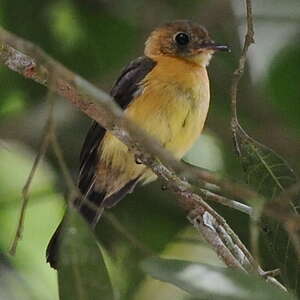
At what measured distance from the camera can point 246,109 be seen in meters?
4.64

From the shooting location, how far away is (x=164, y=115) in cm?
396

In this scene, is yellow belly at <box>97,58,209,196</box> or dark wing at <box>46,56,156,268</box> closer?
yellow belly at <box>97,58,209,196</box>

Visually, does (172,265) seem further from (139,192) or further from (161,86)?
(139,192)

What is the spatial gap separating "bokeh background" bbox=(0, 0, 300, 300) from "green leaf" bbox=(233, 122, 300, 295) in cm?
95

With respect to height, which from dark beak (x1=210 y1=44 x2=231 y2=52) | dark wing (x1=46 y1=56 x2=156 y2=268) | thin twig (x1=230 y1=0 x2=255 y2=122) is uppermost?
thin twig (x1=230 y1=0 x2=255 y2=122)

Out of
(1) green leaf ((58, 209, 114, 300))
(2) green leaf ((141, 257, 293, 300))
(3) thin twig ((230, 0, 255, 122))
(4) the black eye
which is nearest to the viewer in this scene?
(2) green leaf ((141, 257, 293, 300))

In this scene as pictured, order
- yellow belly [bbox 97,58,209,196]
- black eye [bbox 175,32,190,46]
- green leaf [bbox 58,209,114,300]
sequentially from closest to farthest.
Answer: green leaf [bbox 58,209,114,300]
yellow belly [bbox 97,58,209,196]
black eye [bbox 175,32,190,46]

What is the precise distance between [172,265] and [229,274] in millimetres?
128

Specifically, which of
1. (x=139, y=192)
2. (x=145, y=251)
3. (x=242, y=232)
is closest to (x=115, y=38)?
(x=139, y=192)

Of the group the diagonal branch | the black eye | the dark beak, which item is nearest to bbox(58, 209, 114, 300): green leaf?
the diagonal branch

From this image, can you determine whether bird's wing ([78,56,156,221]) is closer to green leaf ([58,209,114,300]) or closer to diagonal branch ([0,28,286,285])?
diagonal branch ([0,28,286,285])

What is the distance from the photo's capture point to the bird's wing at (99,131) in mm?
4043

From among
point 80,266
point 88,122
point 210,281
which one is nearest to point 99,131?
point 88,122

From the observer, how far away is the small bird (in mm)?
3951
